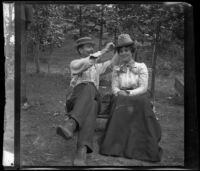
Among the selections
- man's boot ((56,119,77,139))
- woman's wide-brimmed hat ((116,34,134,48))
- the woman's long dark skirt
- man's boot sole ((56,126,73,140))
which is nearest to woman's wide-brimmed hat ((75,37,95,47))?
woman's wide-brimmed hat ((116,34,134,48))

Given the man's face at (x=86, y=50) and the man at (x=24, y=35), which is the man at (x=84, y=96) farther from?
the man at (x=24, y=35)

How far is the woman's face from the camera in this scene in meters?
4.77

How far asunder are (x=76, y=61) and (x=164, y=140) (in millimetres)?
1388

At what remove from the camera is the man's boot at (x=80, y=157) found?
4.23 metres

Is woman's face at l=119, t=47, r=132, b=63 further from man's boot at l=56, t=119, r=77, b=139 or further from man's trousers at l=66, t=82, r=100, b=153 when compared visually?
man's boot at l=56, t=119, r=77, b=139

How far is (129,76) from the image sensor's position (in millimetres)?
4820

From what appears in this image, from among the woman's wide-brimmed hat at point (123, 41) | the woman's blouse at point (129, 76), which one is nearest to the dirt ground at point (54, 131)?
the woman's blouse at point (129, 76)

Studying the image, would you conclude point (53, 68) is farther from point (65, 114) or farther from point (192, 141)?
point (192, 141)

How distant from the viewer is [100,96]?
15.8ft

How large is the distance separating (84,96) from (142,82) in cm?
74

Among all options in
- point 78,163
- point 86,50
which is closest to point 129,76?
point 86,50

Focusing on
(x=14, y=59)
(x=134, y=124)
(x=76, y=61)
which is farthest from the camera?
(x=76, y=61)

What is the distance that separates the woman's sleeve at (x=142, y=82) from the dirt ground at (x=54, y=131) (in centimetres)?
22

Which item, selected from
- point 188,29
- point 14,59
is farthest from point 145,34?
point 14,59
